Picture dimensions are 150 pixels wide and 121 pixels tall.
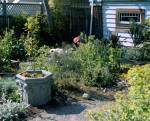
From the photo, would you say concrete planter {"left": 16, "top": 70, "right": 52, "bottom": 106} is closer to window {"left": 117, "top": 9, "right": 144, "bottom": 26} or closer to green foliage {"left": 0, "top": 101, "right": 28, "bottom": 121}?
green foliage {"left": 0, "top": 101, "right": 28, "bottom": 121}

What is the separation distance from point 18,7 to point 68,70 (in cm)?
888

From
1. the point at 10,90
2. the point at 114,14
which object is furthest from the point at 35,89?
the point at 114,14

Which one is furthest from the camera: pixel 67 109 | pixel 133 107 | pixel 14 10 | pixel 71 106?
pixel 14 10

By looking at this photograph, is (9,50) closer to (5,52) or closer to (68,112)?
(5,52)

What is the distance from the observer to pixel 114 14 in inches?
641

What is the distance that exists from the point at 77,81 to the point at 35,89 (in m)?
2.00

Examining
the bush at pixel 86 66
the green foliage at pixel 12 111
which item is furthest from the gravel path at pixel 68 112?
the bush at pixel 86 66

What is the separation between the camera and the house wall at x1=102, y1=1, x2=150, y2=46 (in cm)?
1524

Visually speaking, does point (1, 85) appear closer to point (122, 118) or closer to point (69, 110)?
point (69, 110)

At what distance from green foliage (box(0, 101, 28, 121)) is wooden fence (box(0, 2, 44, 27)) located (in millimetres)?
9621

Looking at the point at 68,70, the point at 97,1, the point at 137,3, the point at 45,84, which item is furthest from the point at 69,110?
the point at 97,1

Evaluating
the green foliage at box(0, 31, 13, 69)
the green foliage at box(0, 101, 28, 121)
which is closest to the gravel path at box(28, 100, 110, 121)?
the green foliage at box(0, 101, 28, 121)

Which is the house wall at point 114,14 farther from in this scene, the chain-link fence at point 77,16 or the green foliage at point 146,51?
the green foliage at point 146,51

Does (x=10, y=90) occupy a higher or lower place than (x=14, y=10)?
lower
